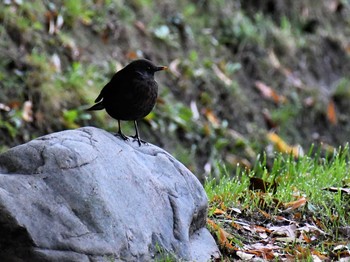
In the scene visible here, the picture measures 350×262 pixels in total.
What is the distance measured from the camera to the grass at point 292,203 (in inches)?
187

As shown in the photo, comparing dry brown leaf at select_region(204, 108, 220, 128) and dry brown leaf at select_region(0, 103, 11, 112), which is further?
dry brown leaf at select_region(204, 108, 220, 128)

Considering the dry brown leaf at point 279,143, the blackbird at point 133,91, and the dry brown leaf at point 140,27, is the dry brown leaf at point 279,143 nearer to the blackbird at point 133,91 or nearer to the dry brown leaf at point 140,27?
the dry brown leaf at point 140,27

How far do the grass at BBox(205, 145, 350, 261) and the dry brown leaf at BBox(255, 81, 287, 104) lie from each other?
517cm

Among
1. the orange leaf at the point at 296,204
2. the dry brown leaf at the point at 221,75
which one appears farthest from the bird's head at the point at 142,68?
the dry brown leaf at the point at 221,75

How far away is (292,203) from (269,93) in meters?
5.84

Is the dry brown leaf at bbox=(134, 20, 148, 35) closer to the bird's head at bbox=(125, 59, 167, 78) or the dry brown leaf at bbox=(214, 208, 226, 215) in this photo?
the bird's head at bbox=(125, 59, 167, 78)

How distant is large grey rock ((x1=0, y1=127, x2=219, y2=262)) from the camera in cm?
361

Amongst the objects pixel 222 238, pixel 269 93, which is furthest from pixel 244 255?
pixel 269 93

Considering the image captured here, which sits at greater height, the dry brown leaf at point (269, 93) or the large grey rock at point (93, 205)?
the large grey rock at point (93, 205)

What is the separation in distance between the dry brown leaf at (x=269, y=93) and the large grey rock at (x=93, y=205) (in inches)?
252

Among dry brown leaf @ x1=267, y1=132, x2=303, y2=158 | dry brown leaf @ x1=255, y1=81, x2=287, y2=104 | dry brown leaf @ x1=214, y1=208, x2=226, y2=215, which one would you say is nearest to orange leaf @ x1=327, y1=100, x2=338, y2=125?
dry brown leaf @ x1=255, y1=81, x2=287, y2=104

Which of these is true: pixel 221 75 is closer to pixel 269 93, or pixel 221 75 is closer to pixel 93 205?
pixel 269 93

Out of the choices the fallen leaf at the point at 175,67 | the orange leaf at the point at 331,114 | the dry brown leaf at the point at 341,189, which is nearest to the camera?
the dry brown leaf at the point at 341,189

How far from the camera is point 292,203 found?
16.9ft
